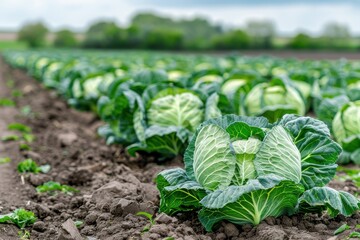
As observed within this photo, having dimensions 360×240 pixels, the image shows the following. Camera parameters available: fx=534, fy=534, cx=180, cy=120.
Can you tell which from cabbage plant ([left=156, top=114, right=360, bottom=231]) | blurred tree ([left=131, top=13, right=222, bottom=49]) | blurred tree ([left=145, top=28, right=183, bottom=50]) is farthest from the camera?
blurred tree ([left=145, top=28, right=183, bottom=50])

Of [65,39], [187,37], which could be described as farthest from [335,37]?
A: [65,39]

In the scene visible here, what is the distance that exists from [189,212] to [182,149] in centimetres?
206

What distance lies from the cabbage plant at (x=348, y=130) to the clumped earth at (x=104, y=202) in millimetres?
1273

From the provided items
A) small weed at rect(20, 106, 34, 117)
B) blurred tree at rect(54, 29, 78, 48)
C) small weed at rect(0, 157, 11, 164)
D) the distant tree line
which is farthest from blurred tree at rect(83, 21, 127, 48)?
small weed at rect(0, 157, 11, 164)

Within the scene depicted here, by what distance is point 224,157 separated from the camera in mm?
3881

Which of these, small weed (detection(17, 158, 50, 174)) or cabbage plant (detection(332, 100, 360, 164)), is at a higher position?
cabbage plant (detection(332, 100, 360, 164))

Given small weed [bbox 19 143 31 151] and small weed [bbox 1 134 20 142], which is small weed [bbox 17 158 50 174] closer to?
small weed [bbox 19 143 31 151]

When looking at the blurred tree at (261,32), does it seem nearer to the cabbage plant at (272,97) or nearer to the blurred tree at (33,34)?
the blurred tree at (33,34)

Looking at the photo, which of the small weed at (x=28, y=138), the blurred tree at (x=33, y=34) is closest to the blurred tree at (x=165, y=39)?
the blurred tree at (x=33, y=34)

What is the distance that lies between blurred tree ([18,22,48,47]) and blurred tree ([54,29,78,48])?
5059 millimetres

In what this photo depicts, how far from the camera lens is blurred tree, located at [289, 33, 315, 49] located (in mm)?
57375

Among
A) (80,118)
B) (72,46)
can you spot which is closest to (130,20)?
(72,46)

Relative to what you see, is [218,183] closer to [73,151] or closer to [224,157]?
[224,157]

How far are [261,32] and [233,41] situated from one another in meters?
3.64
